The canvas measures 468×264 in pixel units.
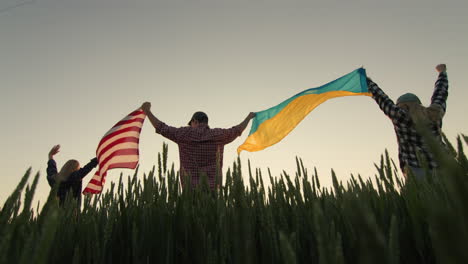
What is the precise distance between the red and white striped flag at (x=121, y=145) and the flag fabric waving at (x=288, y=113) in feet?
6.44

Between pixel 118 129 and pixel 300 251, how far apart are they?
4.77 m

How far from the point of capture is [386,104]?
3408 millimetres

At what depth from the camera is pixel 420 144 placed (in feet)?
9.85

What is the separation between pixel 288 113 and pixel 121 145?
2837 mm

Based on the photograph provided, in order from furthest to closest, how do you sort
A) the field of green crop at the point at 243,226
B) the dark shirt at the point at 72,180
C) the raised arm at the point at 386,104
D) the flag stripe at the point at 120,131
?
the flag stripe at the point at 120,131, the dark shirt at the point at 72,180, the raised arm at the point at 386,104, the field of green crop at the point at 243,226

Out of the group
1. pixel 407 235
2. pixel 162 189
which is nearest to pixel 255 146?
pixel 162 189

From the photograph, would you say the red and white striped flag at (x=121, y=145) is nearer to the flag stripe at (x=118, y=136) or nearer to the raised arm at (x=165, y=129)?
the flag stripe at (x=118, y=136)

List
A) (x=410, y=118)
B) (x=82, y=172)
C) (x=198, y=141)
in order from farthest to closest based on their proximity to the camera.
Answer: (x=82, y=172) < (x=198, y=141) < (x=410, y=118)

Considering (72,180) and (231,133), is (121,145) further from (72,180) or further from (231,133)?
(231,133)

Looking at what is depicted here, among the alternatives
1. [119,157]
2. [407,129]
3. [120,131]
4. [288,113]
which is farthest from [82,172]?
[407,129]

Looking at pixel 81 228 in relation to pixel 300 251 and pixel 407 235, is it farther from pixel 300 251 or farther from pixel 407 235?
pixel 407 235

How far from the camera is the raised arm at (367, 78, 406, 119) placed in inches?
125

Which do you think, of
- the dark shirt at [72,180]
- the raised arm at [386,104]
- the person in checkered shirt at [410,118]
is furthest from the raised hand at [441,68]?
the dark shirt at [72,180]

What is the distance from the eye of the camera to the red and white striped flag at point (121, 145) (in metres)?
4.99
